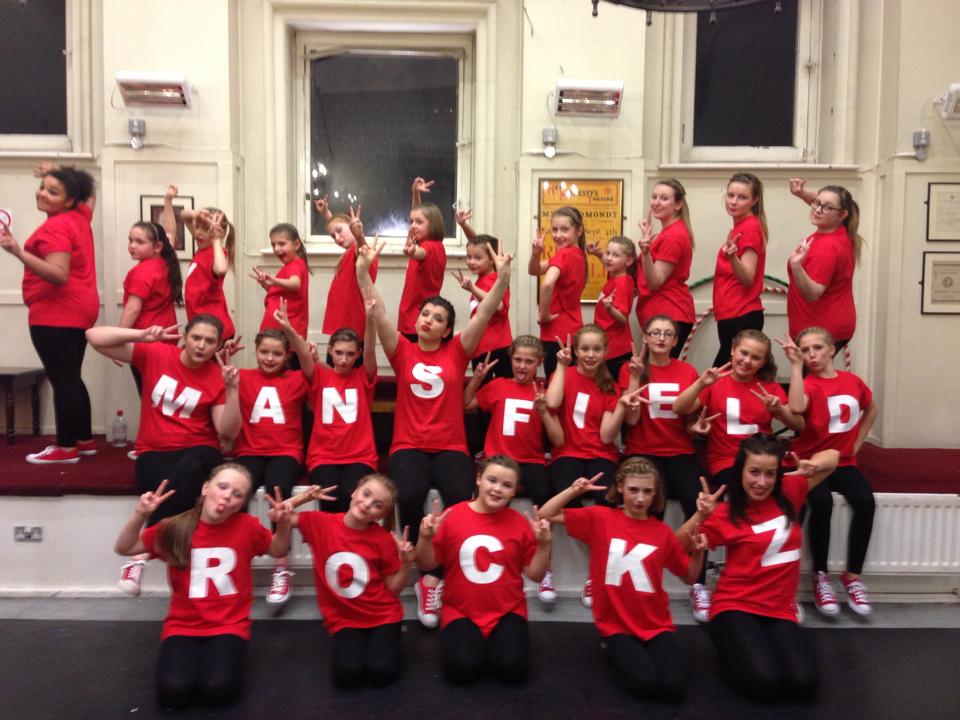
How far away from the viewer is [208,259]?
4.14 m

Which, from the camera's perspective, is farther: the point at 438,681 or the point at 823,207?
the point at 823,207

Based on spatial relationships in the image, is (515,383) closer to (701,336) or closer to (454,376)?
(454,376)

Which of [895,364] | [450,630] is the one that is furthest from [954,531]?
[450,630]

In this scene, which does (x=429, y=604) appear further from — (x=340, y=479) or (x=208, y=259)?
(x=208, y=259)

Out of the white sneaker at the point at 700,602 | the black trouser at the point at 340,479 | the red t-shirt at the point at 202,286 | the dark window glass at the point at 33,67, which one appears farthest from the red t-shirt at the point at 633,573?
the dark window glass at the point at 33,67

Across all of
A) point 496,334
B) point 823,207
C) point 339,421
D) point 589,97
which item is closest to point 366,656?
point 339,421

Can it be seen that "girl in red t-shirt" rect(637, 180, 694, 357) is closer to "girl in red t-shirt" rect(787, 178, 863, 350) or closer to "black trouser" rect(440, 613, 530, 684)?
"girl in red t-shirt" rect(787, 178, 863, 350)

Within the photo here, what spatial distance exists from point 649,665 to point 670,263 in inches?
81.5

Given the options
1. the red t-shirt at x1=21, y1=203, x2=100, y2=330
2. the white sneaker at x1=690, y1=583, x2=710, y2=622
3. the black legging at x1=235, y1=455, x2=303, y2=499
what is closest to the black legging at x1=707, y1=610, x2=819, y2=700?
the white sneaker at x1=690, y1=583, x2=710, y2=622

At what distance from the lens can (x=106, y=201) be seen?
4793 millimetres

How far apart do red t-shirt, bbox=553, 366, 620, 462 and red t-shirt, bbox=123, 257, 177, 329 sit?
83.0 inches

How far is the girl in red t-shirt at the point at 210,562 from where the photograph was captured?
8.96 feet

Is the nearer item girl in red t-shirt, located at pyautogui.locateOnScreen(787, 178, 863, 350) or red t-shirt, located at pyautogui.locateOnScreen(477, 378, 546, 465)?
red t-shirt, located at pyautogui.locateOnScreen(477, 378, 546, 465)

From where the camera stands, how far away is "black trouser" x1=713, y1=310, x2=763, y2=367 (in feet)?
13.1
